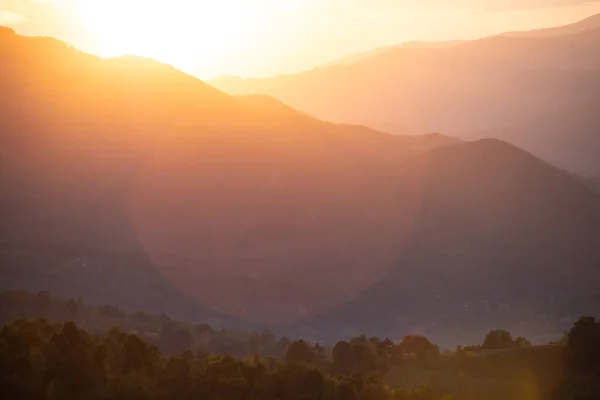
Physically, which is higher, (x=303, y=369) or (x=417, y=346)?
(x=417, y=346)

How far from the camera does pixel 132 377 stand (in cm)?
4578

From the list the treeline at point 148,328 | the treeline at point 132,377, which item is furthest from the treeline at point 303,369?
the treeline at point 148,328

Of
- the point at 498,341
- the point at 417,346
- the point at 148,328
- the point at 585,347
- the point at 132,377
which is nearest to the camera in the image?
the point at 132,377

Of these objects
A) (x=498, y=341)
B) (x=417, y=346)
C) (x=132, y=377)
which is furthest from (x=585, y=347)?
(x=132, y=377)

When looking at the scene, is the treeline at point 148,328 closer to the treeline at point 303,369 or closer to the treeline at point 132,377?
the treeline at point 303,369

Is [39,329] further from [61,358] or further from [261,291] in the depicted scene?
[261,291]

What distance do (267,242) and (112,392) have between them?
15667 centimetres

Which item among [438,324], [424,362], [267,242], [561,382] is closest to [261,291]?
[267,242]

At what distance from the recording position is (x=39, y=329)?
168ft

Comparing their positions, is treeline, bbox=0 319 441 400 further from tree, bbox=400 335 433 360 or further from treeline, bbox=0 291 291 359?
treeline, bbox=0 291 291 359

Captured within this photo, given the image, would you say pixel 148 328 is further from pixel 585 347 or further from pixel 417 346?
pixel 585 347

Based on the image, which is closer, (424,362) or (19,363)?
(19,363)

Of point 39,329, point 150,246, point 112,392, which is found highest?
point 150,246

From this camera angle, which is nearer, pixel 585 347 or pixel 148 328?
pixel 585 347
